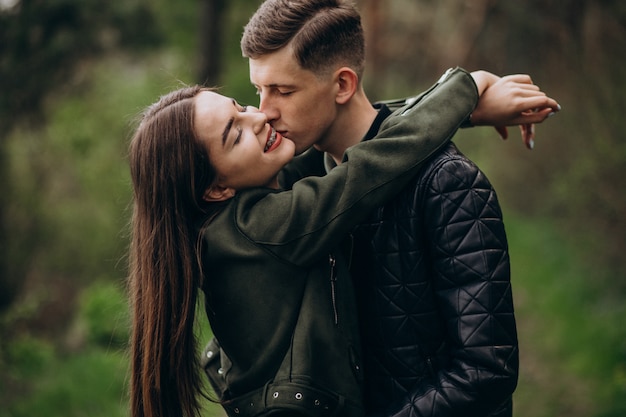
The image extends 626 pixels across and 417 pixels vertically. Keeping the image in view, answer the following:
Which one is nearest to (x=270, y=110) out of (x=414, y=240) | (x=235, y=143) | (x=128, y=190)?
(x=235, y=143)

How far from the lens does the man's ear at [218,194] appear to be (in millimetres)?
2498

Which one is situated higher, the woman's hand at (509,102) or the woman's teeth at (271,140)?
the woman's hand at (509,102)

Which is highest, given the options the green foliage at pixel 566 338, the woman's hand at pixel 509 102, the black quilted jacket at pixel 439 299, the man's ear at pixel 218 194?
the woman's hand at pixel 509 102

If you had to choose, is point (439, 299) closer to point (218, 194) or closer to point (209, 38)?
point (218, 194)

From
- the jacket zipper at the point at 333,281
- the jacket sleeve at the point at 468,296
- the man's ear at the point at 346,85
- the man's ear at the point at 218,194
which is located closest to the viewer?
the jacket sleeve at the point at 468,296

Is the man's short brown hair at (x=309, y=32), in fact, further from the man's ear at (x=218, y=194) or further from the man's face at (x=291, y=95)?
the man's ear at (x=218, y=194)

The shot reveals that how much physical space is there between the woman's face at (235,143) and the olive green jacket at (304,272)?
0.09 meters

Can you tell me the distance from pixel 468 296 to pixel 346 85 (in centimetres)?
97

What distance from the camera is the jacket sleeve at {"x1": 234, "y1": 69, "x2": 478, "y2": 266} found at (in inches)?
90.7

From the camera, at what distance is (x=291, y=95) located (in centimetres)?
266

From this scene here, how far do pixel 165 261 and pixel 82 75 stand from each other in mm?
6949

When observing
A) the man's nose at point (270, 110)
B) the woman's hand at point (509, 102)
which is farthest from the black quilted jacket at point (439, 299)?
the man's nose at point (270, 110)

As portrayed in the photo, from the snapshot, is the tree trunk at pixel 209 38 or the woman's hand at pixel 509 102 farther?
the tree trunk at pixel 209 38

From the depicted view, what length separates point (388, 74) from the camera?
52.3 feet
